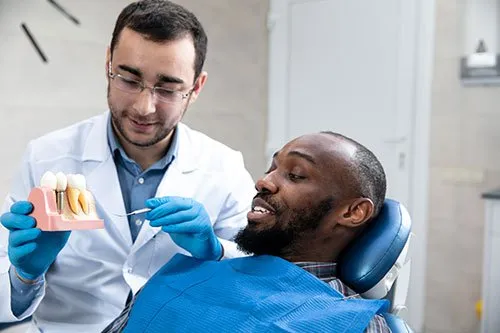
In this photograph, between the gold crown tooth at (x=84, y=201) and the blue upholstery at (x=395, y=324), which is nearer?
the blue upholstery at (x=395, y=324)

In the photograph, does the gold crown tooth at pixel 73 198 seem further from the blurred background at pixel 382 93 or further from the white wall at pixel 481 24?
the white wall at pixel 481 24

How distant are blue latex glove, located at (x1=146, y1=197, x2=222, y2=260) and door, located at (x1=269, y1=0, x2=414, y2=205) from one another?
219cm

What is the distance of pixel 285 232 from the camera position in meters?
1.35

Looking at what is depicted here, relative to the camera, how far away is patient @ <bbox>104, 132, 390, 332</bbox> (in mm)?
1218

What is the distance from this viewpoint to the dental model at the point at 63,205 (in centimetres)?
121

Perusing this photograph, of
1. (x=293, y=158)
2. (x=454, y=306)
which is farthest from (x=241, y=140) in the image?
(x=293, y=158)

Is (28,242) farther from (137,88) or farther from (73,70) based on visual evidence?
(73,70)

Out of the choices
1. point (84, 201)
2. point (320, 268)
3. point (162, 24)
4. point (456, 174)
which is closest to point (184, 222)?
point (84, 201)

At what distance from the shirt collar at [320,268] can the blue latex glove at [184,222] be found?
0.23 m

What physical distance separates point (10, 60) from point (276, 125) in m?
1.87

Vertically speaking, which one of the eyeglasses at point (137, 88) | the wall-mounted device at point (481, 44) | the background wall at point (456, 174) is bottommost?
the background wall at point (456, 174)

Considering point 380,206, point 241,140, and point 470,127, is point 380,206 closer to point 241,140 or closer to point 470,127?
point 470,127

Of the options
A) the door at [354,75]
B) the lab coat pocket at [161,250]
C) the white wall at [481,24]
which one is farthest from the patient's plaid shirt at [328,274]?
the white wall at [481,24]

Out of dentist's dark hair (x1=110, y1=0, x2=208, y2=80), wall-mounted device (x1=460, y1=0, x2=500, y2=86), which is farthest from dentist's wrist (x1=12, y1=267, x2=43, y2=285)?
wall-mounted device (x1=460, y1=0, x2=500, y2=86)
